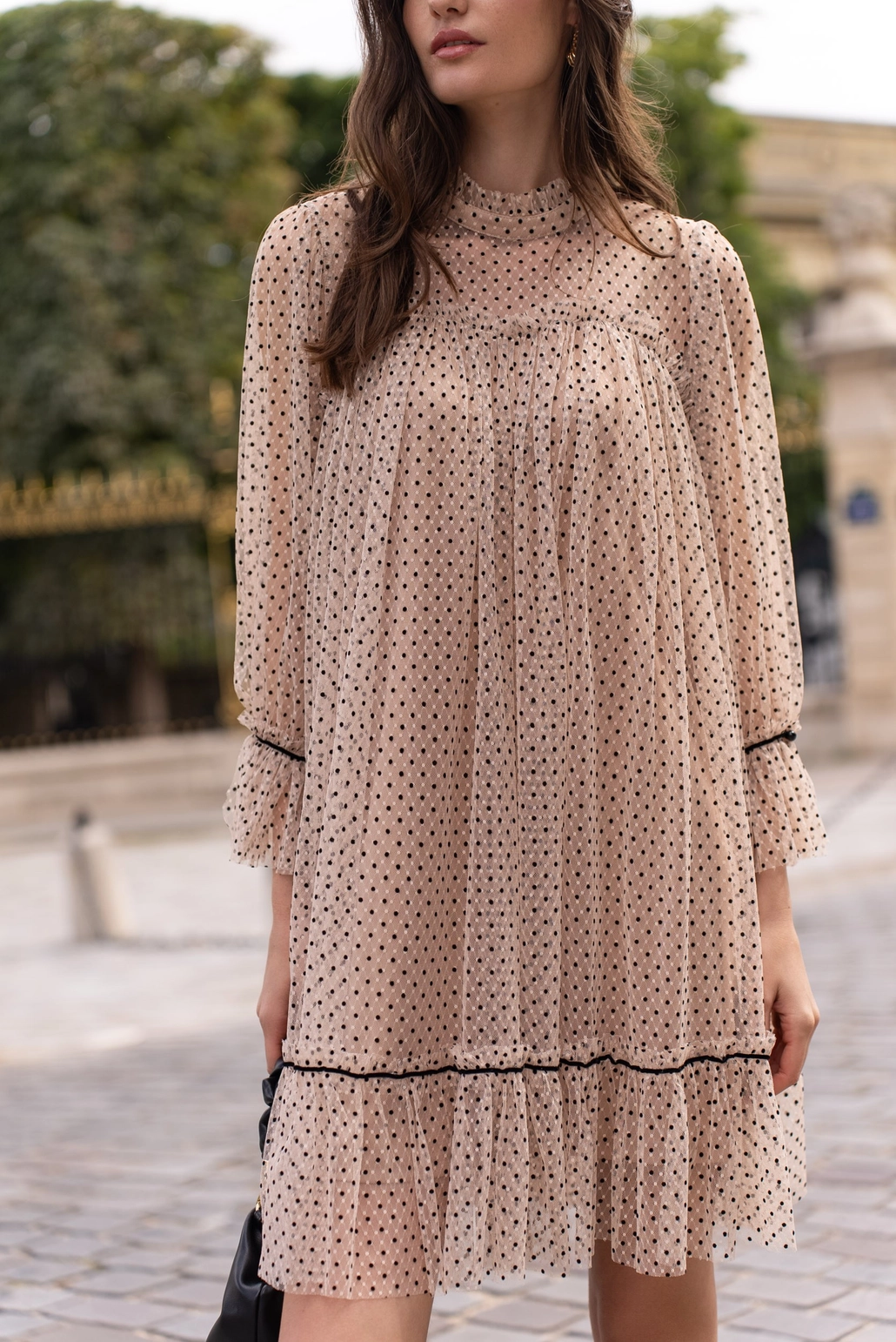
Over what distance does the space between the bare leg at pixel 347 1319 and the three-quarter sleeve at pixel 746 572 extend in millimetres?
685

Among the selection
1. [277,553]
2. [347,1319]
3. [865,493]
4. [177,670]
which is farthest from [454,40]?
[177,670]

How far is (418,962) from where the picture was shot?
2016 mm

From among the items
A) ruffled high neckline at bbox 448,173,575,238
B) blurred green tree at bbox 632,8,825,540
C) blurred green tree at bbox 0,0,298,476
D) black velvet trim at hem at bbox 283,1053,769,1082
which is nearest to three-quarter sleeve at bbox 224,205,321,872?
ruffled high neckline at bbox 448,173,575,238

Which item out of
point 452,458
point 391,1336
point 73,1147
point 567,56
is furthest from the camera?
point 73,1147

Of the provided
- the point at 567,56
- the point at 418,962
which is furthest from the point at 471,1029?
the point at 567,56

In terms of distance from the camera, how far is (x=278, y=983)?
2.10 meters

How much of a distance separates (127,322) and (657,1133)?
2266 cm

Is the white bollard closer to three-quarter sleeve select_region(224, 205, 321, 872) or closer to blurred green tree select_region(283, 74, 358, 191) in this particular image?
three-quarter sleeve select_region(224, 205, 321, 872)

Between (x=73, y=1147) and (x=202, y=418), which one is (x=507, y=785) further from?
(x=202, y=418)

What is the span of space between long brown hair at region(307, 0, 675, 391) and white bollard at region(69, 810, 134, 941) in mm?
8760

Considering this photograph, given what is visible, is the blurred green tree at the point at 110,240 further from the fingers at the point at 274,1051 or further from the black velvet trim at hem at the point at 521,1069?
the black velvet trim at hem at the point at 521,1069

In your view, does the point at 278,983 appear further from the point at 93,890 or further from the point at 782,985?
the point at 93,890

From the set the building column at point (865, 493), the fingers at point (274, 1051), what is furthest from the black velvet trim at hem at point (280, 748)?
the building column at point (865, 493)

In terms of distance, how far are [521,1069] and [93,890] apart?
904 cm
